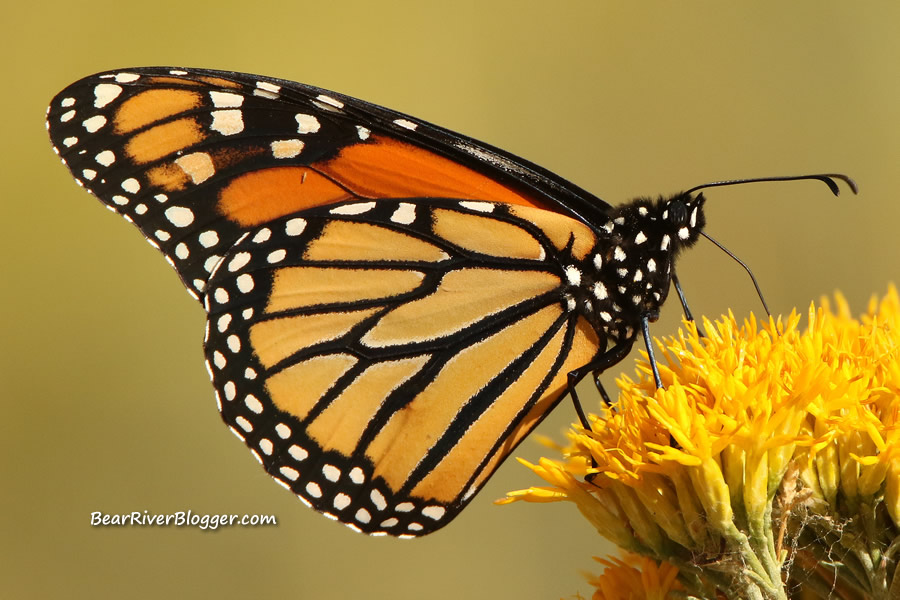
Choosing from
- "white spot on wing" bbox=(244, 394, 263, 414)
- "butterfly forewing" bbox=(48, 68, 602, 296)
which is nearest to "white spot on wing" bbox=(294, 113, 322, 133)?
"butterfly forewing" bbox=(48, 68, 602, 296)

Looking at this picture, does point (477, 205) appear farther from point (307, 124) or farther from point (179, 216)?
point (179, 216)

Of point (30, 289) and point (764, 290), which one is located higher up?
point (764, 290)

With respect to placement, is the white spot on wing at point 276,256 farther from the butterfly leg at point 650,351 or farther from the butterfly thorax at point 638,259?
the butterfly leg at point 650,351

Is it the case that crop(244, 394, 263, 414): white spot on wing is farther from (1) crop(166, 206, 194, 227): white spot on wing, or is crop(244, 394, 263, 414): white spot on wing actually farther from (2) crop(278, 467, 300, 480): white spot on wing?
(1) crop(166, 206, 194, 227): white spot on wing

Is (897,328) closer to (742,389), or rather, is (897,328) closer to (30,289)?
(742,389)

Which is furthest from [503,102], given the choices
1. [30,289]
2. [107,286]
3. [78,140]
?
[78,140]

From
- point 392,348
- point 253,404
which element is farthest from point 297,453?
point 392,348

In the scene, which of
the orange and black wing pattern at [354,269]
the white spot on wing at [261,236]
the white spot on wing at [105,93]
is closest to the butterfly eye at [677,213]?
the orange and black wing pattern at [354,269]
